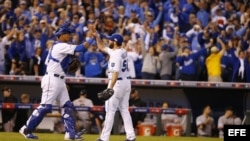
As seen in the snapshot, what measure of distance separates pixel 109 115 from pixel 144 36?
761cm

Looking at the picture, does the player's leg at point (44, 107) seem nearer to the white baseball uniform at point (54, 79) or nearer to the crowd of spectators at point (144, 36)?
the white baseball uniform at point (54, 79)

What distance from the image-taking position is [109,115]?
49.0 feet

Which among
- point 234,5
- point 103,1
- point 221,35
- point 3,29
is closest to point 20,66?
point 3,29

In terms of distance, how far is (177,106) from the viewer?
72.8 ft

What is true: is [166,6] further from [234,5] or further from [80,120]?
[80,120]

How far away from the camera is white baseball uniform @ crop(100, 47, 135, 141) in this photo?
14.8m

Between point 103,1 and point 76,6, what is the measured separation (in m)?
1.43

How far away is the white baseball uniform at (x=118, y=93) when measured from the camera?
14.8 meters

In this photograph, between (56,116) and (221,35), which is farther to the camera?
(221,35)

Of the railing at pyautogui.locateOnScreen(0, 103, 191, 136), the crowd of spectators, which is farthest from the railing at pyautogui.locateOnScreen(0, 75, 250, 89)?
the railing at pyautogui.locateOnScreen(0, 103, 191, 136)

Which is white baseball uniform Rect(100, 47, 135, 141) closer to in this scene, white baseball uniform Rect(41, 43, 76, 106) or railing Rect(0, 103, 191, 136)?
white baseball uniform Rect(41, 43, 76, 106)

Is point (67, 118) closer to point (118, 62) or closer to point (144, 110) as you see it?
point (118, 62)

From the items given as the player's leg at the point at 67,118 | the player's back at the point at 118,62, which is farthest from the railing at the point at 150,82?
the player's back at the point at 118,62

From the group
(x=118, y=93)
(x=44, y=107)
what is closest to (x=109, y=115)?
(x=118, y=93)
